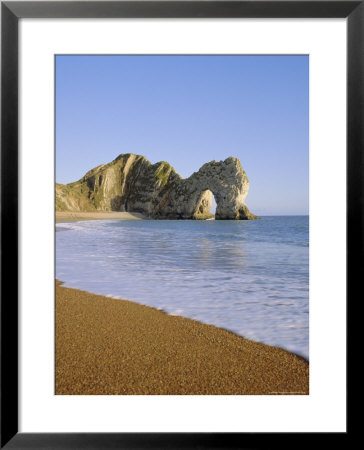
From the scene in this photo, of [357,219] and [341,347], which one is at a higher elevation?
[357,219]

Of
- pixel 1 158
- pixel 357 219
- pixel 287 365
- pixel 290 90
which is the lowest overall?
pixel 287 365

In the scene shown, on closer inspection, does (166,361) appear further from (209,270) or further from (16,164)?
(209,270)

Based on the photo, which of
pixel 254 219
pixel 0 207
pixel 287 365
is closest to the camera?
pixel 0 207

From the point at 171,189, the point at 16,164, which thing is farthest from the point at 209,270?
the point at 171,189

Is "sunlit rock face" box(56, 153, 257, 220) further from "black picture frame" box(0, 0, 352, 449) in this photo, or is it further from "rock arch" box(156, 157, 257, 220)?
"black picture frame" box(0, 0, 352, 449)

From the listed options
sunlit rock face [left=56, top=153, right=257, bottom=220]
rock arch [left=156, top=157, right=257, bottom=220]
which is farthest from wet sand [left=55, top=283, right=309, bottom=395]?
rock arch [left=156, top=157, right=257, bottom=220]

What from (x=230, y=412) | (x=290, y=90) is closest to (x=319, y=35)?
(x=230, y=412)

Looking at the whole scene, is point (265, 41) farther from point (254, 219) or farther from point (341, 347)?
point (254, 219)
